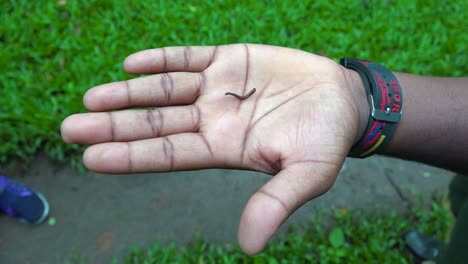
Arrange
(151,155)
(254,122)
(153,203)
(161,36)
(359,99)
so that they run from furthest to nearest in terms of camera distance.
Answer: (161,36), (153,203), (359,99), (254,122), (151,155)

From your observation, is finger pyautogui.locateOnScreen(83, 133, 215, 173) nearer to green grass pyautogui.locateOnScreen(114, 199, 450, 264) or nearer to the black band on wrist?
the black band on wrist

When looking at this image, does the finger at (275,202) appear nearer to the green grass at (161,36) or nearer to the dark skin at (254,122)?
the dark skin at (254,122)

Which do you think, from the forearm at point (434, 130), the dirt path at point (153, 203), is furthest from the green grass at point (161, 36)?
the forearm at point (434, 130)

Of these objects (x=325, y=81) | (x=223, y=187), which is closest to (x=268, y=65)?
(x=325, y=81)

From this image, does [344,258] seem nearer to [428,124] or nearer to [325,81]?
[428,124]

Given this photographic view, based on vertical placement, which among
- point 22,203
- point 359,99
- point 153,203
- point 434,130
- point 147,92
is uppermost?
Result: point 147,92

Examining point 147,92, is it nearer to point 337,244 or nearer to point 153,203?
point 153,203

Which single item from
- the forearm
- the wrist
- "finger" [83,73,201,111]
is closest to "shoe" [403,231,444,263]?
the forearm

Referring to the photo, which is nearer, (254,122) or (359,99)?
(254,122)

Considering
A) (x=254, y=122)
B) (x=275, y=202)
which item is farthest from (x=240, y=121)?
(x=275, y=202)
